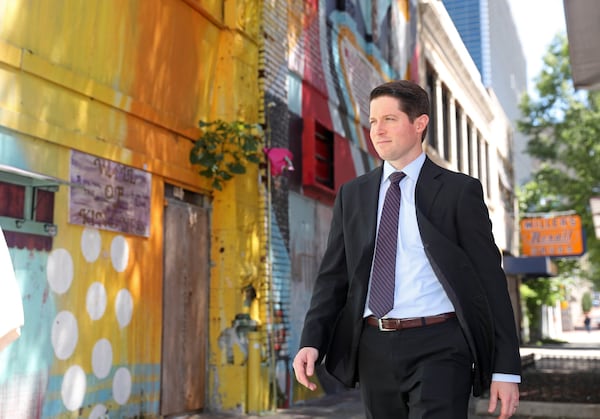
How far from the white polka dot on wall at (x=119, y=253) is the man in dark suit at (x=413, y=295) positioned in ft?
15.7

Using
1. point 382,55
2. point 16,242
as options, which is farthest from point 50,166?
point 382,55

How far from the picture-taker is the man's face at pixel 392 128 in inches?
120

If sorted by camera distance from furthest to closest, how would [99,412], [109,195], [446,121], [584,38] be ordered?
[446,121]
[109,195]
[99,412]
[584,38]

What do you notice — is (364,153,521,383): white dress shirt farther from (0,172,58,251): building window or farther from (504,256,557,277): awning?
(504,256,557,277): awning

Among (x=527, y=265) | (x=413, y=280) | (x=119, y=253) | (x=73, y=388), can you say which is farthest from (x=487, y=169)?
(x=413, y=280)

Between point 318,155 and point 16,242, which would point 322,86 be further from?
point 16,242

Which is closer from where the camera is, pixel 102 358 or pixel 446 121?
pixel 102 358

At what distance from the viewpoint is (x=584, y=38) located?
5.96 meters

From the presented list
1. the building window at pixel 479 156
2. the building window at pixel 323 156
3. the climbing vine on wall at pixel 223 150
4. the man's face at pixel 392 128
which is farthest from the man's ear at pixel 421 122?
the building window at pixel 479 156

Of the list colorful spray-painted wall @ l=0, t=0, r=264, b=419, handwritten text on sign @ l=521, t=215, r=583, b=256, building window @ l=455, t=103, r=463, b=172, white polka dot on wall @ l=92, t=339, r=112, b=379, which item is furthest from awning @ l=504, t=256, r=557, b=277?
white polka dot on wall @ l=92, t=339, r=112, b=379

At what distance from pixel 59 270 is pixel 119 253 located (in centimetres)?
93

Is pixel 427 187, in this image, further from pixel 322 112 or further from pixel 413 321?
pixel 322 112

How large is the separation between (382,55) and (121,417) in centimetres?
1076

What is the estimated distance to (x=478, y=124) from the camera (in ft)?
94.8
